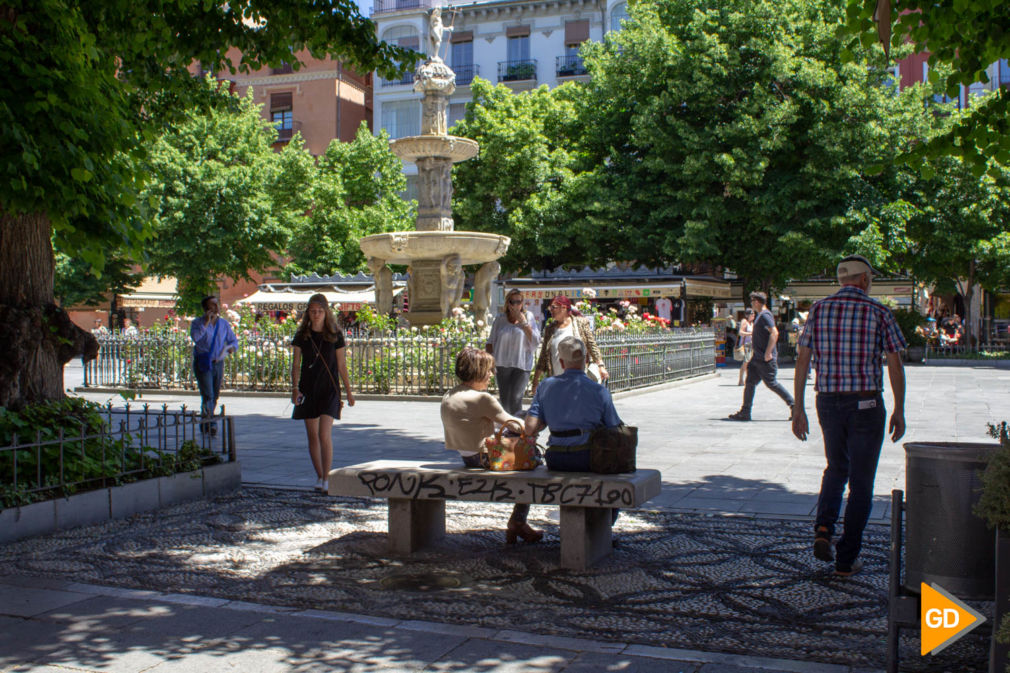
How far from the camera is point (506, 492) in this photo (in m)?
5.42

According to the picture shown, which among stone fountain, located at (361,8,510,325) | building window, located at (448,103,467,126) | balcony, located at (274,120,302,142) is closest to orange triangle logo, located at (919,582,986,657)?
stone fountain, located at (361,8,510,325)

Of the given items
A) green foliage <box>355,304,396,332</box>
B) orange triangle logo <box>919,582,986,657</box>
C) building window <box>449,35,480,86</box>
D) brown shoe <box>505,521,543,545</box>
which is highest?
building window <box>449,35,480,86</box>

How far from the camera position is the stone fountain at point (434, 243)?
1798 cm

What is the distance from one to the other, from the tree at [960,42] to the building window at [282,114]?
44750mm

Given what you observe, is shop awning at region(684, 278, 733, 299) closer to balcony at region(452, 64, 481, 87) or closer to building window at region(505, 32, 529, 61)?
building window at region(505, 32, 529, 61)

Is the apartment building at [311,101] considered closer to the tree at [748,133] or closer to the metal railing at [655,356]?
the tree at [748,133]

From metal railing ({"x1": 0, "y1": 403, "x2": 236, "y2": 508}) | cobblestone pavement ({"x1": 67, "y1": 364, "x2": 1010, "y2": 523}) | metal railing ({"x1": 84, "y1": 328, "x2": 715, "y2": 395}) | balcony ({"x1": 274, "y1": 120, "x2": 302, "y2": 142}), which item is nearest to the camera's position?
metal railing ({"x1": 0, "y1": 403, "x2": 236, "y2": 508})

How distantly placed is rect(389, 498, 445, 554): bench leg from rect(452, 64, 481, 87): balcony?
142 feet

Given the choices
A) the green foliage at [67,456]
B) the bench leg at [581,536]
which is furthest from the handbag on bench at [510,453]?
the green foliage at [67,456]

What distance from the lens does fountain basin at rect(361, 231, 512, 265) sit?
692 inches

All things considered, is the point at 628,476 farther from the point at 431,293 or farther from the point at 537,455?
the point at 431,293

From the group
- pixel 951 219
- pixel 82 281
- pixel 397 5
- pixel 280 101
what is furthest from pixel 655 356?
pixel 280 101

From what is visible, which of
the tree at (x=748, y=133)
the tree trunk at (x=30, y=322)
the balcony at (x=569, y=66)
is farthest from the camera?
the balcony at (x=569, y=66)

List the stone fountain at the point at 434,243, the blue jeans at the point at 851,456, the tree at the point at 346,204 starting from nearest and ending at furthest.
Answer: the blue jeans at the point at 851,456, the stone fountain at the point at 434,243, the tree at the point at 346,204
